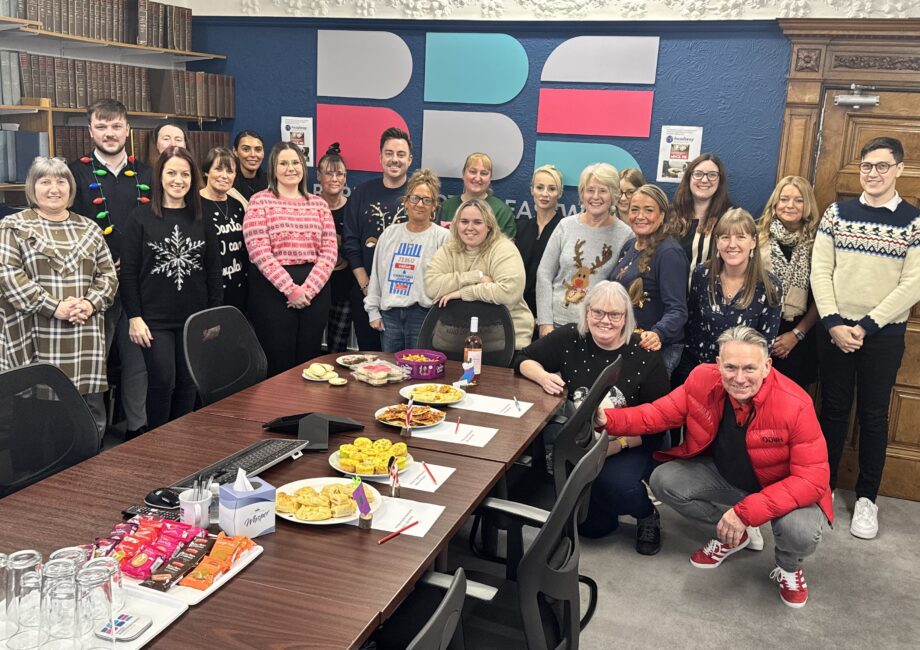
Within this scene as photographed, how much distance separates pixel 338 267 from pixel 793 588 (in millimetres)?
2903

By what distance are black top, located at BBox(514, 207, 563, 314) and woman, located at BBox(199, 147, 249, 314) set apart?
1.52 m

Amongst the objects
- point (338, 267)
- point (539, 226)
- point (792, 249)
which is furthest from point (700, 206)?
point (338, 267)

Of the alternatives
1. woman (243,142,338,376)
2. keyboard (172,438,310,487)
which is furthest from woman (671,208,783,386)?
keyboard (172,438,310,487)

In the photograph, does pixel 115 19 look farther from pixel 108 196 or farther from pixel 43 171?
pixel 43 171

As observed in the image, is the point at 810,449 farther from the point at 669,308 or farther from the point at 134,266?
the point at 134,266

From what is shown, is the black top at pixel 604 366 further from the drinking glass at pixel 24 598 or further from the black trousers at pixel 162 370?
the drinking glass at pixel 24 598

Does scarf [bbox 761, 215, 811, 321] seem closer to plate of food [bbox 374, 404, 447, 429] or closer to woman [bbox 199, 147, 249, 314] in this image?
plate of food [bbox 374, 404, 447, 429]

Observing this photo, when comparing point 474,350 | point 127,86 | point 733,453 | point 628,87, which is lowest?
point 733,453

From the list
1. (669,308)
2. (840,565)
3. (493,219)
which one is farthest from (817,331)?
(493,219)

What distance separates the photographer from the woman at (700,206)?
4020 mm

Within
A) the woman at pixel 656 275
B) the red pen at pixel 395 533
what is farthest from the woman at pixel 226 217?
the red pen at pixel 395 533

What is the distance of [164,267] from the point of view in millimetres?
3898

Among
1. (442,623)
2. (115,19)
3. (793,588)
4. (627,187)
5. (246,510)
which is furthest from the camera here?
(115,19)

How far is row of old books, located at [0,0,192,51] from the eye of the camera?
455 cm
